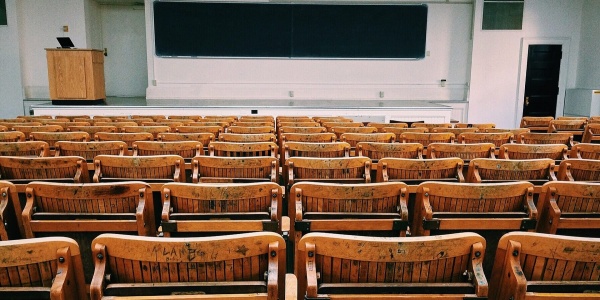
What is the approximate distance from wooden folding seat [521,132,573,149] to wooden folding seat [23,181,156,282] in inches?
147

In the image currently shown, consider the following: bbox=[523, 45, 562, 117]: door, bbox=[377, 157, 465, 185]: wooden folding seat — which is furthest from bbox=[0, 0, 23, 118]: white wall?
bbox=[523, 45, 562, 117]: door

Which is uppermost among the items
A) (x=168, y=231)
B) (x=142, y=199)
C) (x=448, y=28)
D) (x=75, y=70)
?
(x=448, y=28)

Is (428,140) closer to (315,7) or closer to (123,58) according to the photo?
(315,7)

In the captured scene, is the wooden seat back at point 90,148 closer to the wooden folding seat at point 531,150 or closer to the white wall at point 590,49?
the wooden folding seat at point 531,150

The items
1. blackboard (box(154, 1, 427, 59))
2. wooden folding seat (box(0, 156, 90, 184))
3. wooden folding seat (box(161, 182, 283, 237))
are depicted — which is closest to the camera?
wooden folding seat (box(161, 182, 283, 237))

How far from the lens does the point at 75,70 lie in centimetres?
846

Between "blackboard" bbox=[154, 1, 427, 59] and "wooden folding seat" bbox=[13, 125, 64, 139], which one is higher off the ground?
"blackboard" bbox=[154, 1, 427, 59]

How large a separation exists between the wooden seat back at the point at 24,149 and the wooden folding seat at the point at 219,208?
1.84 metres

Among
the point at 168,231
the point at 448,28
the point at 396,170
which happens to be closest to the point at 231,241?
the point at 168,231

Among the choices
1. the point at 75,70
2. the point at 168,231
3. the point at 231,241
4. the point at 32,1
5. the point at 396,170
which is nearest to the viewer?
the point at 231,241

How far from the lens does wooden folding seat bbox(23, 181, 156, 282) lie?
2.11 meters

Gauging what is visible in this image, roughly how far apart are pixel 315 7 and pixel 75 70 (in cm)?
534

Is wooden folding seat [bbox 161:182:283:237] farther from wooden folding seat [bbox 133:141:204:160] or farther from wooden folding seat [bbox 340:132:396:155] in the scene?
wooden folding seat [bbox 340:132:396:155]

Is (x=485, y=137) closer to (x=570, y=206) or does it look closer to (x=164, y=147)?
(x=570, y=206)
